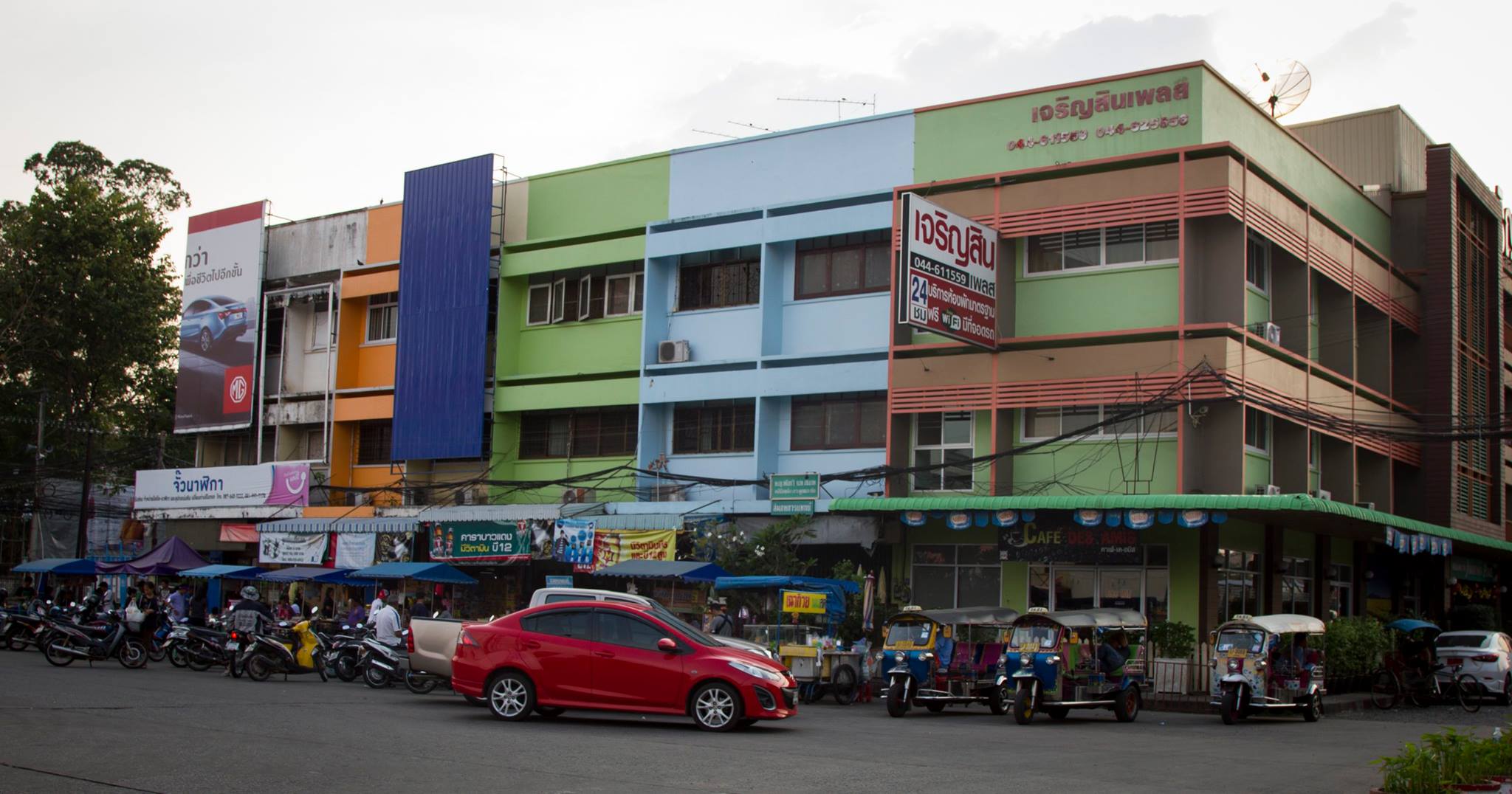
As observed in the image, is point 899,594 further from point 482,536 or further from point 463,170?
point 463,170

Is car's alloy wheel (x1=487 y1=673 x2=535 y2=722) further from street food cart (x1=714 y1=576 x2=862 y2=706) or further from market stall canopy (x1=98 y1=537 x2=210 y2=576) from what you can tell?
market stall canopy (x1=98 y1=537 x2=210 y2=576)

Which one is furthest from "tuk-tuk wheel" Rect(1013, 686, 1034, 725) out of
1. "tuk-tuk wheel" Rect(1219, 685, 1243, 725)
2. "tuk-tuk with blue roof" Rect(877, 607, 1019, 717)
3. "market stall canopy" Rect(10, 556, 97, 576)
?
"market stall canopy" Rect(10, 556, 97, 576)

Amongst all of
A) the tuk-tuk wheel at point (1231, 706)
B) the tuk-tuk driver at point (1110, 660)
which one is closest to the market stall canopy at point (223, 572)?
Answer: the tuk-tuk driver at point (1110, 660)

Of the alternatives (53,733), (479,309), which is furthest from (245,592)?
(53,733)

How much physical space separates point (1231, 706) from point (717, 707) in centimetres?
957

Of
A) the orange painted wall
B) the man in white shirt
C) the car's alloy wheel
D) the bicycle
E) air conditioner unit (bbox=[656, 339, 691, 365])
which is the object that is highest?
the orange painted wall

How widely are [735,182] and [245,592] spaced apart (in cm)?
1436

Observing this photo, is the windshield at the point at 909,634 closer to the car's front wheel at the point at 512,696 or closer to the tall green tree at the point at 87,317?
the car's front wheel at the point at 512,696

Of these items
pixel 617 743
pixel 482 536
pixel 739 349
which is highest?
pixel 739 349

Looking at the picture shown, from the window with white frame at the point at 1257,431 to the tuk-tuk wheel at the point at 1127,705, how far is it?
24.8 ft

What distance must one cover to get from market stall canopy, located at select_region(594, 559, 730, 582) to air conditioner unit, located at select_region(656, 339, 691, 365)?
5.98 m

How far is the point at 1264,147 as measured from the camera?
94.5 feet

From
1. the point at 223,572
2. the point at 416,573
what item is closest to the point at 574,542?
the point at 416,573

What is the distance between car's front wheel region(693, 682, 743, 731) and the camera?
17.1 m
